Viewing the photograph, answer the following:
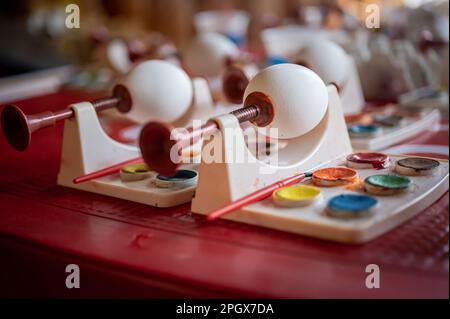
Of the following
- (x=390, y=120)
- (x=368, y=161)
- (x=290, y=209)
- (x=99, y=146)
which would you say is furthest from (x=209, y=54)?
(x=290, y=209)

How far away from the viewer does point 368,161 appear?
85cm

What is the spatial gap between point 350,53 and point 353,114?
264mm

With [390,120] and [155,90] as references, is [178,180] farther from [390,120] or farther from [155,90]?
[390,120]

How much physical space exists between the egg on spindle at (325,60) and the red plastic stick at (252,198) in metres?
0.38

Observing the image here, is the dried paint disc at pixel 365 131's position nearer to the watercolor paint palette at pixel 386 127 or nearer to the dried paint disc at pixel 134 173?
the watercolor paint palette at pixel 386 127

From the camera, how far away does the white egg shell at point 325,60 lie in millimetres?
1137

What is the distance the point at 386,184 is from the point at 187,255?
0.86ft

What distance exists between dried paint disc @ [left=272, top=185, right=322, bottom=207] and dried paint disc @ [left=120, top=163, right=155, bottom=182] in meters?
0.21

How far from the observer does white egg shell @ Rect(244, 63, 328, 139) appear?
2.57ft

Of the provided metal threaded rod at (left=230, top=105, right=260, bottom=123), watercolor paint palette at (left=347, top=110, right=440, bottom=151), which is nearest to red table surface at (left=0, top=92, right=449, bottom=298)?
metal threaded rod at (left=230, top=105, right=260, bottom=123)

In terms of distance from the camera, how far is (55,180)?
3.20ft

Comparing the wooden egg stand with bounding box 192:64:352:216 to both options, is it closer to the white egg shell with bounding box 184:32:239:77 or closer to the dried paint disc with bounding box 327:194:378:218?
the dried paint disc with bounding box 327:194:378:218

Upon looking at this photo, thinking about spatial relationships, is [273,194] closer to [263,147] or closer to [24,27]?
[263,147]

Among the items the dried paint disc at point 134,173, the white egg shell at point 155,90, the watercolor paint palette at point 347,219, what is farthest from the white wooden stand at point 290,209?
the white egg shell at point 155,90
